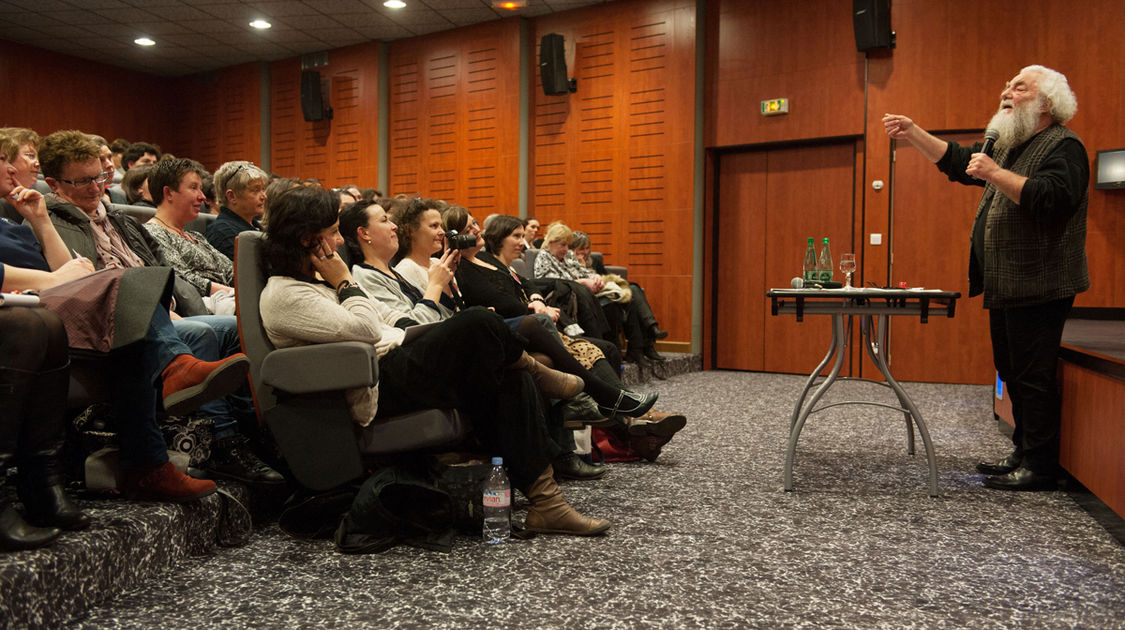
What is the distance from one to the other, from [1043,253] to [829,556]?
1.38m

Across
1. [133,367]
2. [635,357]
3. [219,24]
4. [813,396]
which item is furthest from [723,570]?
[219,24]

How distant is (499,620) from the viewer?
1.55 meters

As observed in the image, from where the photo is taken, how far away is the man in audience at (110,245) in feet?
6.82

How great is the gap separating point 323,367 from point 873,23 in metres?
4.75

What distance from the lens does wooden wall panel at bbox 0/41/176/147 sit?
24.6 feet

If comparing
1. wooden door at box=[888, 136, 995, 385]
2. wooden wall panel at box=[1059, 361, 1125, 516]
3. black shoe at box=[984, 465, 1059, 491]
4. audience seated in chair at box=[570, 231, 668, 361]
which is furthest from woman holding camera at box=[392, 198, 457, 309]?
wooden door at box=[888, 136, 995, 385]

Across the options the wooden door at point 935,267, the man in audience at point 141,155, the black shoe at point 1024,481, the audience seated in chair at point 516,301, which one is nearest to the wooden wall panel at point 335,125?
the man in audience at point 141,155

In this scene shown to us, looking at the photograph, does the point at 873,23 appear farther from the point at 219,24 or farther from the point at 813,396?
the point at 219,24

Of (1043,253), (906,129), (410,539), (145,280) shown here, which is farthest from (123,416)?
(1043,253)

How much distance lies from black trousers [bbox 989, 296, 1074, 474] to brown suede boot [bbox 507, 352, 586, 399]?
155 cm

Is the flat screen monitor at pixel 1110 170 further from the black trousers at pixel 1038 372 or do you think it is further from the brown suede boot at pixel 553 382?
the brown suede boot at pixel 553 382

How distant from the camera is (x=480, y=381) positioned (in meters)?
2.05

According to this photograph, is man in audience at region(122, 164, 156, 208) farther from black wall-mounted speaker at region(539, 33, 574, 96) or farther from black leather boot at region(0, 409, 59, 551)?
black wall-mounted speaker at region(539, 33, 574, 96)

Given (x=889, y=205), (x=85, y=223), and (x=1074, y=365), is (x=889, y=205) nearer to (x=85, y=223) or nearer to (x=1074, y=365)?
(x=1074, y=365)
